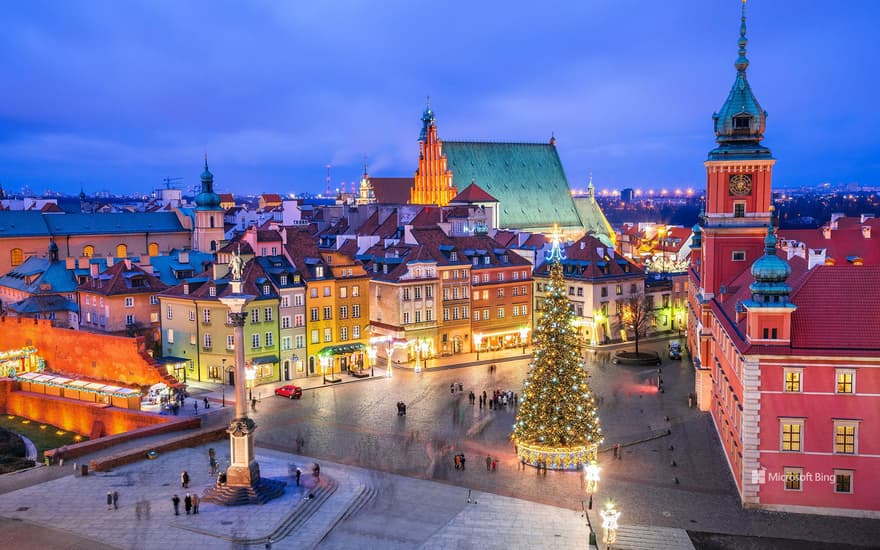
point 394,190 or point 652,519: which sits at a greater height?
point 394,190

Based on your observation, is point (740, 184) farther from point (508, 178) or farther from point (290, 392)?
point (508, 178)

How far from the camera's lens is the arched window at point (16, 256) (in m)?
87.2

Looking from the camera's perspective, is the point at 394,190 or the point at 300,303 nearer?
the point at 300,303

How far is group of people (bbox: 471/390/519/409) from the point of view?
5072 cm

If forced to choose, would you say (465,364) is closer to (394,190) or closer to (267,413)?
(267,413)

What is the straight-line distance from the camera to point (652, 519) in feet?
106

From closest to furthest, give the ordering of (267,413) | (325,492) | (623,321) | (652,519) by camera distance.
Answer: (652,519) < (325,492) < (267,413) < (623,321)

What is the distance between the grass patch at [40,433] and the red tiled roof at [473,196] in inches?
2047

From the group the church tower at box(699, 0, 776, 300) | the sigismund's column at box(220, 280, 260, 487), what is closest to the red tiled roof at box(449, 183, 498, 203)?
the church tower at box(699, 0, 776, 300)

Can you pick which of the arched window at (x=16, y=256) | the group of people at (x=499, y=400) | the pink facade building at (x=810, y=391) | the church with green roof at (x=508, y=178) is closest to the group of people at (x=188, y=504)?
the group of people at (x=499, y=400)

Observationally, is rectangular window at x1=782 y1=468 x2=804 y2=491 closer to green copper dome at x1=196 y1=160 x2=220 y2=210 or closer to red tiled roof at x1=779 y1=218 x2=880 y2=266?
red tiled roof at x1=779 y1=218 x2=880 y2=266

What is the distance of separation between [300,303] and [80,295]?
1882 centimetres

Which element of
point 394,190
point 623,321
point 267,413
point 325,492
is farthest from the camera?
point 394,190

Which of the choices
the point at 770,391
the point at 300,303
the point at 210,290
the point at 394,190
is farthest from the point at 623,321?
the point at 394,190
